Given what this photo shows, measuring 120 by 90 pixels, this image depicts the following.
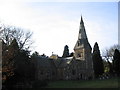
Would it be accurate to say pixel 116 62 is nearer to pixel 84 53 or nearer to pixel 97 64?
pixel 97 64

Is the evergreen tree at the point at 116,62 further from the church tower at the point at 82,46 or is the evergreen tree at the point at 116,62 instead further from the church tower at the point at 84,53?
the church tower at the point at 82,46

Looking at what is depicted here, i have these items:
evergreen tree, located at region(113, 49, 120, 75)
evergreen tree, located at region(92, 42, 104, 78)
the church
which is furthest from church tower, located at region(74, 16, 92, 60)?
evergreen tree, located at region(113, 49, 120, 75)

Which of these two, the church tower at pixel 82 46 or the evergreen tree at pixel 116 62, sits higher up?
the church tower at pixel 82 46

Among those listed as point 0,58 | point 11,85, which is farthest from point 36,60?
point 0,58

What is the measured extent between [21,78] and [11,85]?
2.60 m

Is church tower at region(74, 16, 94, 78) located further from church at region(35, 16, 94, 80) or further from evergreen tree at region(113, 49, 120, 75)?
evergreen tree at region(113, 49, 120, 75)

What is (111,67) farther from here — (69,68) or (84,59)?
(69,68)

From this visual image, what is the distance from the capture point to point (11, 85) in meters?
32.9

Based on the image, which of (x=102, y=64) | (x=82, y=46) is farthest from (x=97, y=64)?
(x=82, y=46)

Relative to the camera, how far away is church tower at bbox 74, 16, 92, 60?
73.2m

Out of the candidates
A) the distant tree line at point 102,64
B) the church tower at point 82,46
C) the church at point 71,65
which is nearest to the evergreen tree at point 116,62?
the distant tree line at point 102,64

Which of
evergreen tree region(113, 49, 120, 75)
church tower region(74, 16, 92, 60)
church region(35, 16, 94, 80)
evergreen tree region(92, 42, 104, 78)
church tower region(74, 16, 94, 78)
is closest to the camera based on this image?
church region(35, 16, 94, 80)

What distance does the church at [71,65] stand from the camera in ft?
202

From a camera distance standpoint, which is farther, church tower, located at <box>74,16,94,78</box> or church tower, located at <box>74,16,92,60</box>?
church tower, located at <box>74,16,92,60</box>
